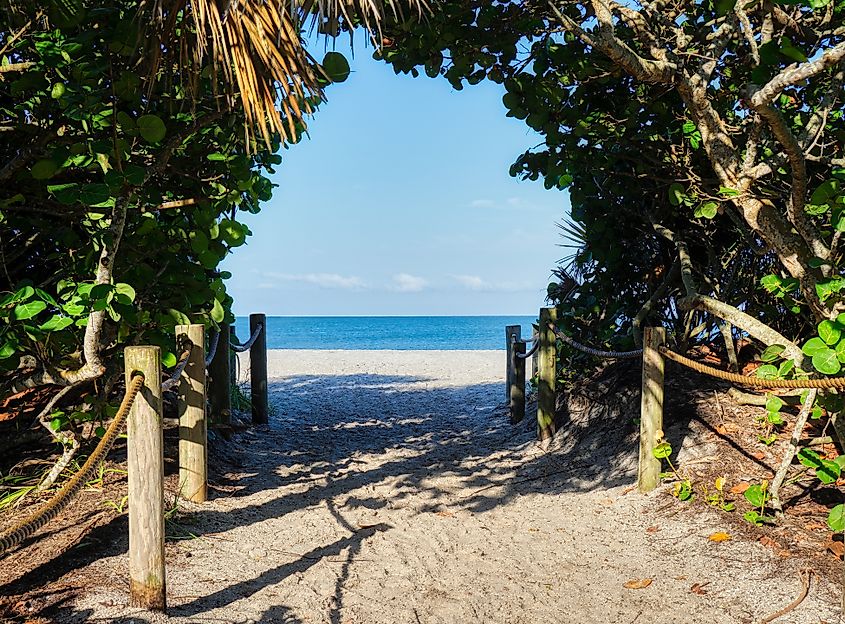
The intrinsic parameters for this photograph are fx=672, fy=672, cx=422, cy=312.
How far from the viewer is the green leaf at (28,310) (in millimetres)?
2813

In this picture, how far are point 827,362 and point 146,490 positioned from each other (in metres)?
2.99

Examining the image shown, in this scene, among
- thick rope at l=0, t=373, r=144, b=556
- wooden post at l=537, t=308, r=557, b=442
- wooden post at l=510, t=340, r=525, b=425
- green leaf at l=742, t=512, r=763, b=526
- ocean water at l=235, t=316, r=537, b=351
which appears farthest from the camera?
ocean water at l=235, t=316, r=537, b=351

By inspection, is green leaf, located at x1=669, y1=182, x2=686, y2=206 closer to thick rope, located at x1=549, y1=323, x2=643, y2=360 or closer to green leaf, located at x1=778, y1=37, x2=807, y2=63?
thick rope, located at x1=549, y1=323, x2=643, y2=360

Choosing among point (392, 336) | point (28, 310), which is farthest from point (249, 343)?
point (392, 336)

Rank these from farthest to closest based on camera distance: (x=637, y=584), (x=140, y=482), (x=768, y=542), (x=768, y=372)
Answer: (x=768, y=542), (x=637, y=584), (x=768, y=372), (x=140, y=482)

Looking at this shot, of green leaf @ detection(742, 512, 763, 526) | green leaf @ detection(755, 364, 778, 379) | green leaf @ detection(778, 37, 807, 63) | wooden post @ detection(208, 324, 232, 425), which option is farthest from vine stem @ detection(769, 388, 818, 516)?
wooden post @ detection(208, 324, 232, 425)

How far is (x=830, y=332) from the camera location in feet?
9.42

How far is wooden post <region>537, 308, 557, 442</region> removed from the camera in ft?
22.2

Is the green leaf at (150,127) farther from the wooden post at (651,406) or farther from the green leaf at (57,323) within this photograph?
the wooden post at (651,406)

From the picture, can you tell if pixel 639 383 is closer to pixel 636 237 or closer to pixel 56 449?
pixel 636 237

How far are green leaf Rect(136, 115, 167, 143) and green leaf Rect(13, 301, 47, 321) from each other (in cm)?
91

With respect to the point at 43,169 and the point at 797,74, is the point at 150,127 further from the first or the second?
Answer: the point at 797,74

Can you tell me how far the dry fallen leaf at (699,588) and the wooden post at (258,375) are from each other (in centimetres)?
544

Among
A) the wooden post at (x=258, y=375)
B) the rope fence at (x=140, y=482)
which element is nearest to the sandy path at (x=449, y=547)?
the rope fence at (x=140, y=482)
